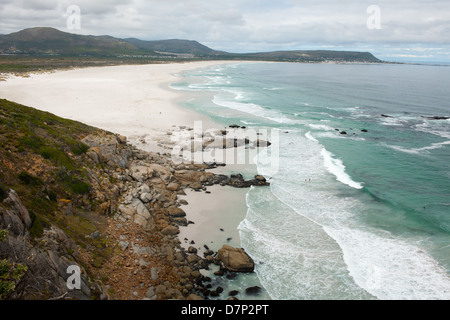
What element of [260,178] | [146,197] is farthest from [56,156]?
[260,178]

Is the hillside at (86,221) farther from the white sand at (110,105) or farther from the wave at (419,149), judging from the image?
the wave at (419,149)

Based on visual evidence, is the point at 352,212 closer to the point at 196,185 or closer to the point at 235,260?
the point at 235,260

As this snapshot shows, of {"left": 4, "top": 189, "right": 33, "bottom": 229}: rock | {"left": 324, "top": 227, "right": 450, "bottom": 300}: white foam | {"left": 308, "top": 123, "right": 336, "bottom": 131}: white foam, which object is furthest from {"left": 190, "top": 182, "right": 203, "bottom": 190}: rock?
{"left": 308, "top": 123, "right": 336, "bottom": 131}: white foam

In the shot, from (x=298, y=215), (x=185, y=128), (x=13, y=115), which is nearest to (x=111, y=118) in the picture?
(x=185, y=128)

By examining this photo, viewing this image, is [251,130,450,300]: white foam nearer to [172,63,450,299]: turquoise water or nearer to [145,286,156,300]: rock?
[172,63,450,299]: turquoise water

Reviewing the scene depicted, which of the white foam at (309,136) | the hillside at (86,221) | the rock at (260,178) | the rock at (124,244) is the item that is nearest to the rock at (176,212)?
the hillside at (86,221)
